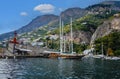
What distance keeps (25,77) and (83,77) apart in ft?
53.9

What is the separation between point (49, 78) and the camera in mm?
92875

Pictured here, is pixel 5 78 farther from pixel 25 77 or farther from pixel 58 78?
pixel 58 78

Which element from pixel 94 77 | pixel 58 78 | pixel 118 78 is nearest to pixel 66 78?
pixel 58 78

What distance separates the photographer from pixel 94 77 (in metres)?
Result: 95.8

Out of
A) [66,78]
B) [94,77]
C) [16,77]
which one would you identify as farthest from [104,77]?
[16,77]

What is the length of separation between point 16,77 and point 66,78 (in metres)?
14.3

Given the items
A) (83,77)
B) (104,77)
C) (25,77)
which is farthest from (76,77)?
(25,77)

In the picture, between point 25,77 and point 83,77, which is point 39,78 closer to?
point 25,77

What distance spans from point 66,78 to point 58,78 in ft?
7.35

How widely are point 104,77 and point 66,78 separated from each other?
36.1 ft

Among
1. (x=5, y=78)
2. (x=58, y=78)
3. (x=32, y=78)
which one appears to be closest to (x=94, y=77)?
(x=58, y=78)

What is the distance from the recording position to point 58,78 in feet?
303

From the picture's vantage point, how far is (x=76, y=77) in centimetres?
9569

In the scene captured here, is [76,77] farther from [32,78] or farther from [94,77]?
[32,78]
